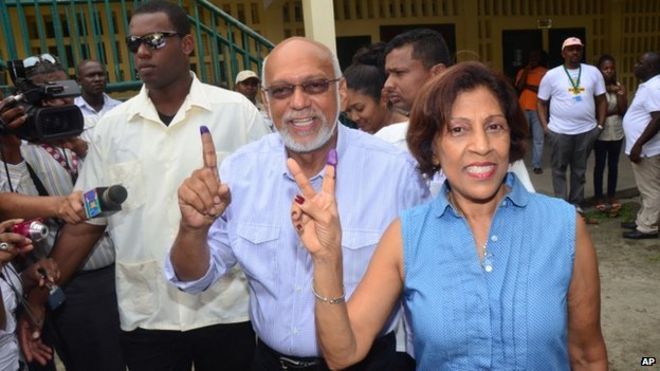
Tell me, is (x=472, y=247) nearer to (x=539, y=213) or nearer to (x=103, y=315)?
(x=539, y=213)

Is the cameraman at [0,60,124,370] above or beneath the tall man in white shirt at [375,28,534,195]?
beneath

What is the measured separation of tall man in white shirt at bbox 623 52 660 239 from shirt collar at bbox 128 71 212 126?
171 inches

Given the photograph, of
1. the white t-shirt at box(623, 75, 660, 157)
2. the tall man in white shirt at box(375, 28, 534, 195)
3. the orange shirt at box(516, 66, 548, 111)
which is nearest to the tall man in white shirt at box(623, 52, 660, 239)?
the white t-shirt at box(623, 75, 660, 157)

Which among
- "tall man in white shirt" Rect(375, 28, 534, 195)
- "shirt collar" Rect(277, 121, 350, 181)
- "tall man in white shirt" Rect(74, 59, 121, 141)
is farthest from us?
"tall man in white shirt" Rect(74, 59, 121, 141)

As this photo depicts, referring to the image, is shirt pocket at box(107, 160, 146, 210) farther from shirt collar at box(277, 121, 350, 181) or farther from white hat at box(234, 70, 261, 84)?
white hat at box(234, 70, 261, 84)

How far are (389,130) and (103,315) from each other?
5.47 ft

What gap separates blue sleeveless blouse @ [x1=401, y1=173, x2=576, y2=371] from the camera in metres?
1.45

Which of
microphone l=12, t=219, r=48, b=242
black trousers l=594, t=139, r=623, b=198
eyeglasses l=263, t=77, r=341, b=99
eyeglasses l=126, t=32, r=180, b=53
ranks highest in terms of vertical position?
eyeglasses l=126, t=32, r=180, b=53

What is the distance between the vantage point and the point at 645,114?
509 cm

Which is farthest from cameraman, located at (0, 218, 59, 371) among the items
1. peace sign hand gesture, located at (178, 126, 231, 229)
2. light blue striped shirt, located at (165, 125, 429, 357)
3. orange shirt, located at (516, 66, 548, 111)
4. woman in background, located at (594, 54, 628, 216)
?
orange shirt, located at (516, 66, 548, 111)

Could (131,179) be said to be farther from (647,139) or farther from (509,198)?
(647,139)

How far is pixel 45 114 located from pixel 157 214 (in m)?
0.56

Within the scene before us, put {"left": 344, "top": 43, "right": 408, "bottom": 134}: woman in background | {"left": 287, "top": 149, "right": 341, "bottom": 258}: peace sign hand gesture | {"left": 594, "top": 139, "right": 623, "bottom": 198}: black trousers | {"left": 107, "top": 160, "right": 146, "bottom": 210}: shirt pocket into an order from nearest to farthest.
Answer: {"left": 287, "top": 149, "right": 341, "bottom": 258}: peace sign hand gesture
{"left": 107, "top": 160, "right": 146, "bottom": 210}: shirt pocket
{"left": 344, "top": 43, "right": 408, "bottom": 134}: woman in background
{"left": 594, "top": 139, "right": 623, "bottom": 198}: black trousers

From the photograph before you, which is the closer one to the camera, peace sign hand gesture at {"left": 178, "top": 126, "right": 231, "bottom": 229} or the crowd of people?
the crowd of people
